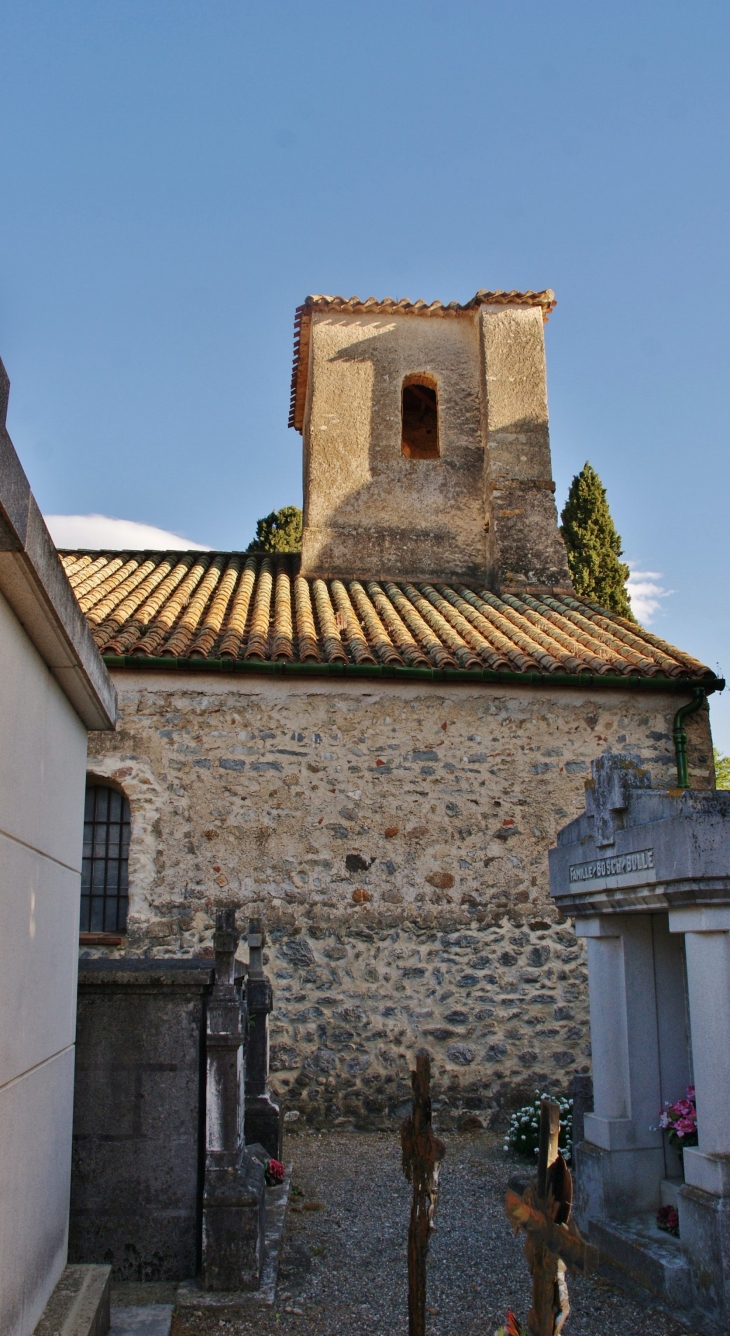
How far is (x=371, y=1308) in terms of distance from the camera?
4691 millimetres

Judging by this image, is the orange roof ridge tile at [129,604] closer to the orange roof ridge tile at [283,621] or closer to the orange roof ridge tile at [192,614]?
the orange roof ridge tile at [192,614]

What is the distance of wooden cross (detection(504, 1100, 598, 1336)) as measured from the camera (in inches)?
101

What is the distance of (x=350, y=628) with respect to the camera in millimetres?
10773

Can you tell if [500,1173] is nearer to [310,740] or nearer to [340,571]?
Answer: [310,740]

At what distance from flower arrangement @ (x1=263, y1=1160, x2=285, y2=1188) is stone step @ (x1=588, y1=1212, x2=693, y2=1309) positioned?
2.01 metres

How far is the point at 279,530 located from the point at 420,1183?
17.6m

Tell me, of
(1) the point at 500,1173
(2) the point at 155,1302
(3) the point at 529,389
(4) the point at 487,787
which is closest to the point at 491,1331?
(2) the point at 155,1302

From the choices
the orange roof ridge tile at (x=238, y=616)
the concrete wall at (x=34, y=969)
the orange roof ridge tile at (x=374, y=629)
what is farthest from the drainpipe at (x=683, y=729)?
the concrete wall at (x=34, y=969)

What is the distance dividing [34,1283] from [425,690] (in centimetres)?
709

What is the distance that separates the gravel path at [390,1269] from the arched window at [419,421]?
10.8 meters

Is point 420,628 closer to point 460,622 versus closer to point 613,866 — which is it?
point 460,622

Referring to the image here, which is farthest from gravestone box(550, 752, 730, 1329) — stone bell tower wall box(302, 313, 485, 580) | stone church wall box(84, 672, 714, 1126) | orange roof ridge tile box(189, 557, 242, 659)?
stone bell tower wall box(302, 313, 485, 580)

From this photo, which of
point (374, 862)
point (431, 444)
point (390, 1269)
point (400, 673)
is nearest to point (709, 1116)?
point (390, 1269)

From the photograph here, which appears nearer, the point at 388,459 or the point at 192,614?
the point at 192,614
